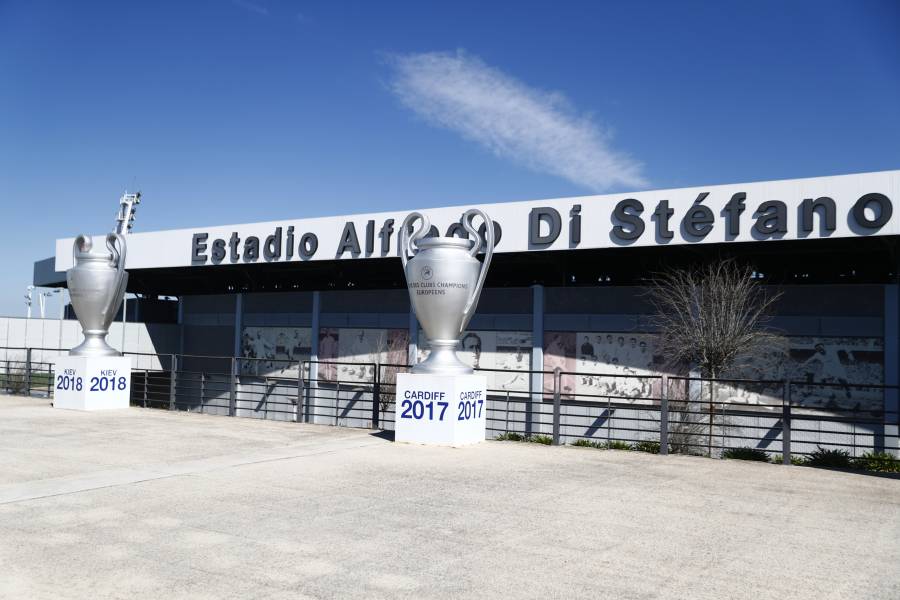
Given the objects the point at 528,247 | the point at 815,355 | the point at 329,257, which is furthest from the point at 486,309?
the point at 815,355

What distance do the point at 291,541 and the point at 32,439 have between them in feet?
26.4

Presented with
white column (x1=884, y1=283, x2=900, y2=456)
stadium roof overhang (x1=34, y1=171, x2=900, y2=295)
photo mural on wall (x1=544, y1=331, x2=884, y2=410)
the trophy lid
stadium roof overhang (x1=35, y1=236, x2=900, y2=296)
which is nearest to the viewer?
the trophy lid

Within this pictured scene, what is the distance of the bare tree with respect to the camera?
21.7m

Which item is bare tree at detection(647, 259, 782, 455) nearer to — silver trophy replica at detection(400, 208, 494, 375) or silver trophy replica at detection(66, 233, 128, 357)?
silver trophy replica at detection(400, 208, 494, 375)

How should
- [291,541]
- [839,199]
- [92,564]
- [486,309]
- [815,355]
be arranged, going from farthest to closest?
[486,309] → [815,355] → [839,199] → [291,541] → [92,564]

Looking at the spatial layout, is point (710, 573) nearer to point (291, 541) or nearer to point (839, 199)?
point (291, 541)

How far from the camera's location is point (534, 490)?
29.0 feet

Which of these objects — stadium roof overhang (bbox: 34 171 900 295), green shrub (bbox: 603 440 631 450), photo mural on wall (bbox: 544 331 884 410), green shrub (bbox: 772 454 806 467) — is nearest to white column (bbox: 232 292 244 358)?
stadium roof overhang (bbox: 34 171 900 295)

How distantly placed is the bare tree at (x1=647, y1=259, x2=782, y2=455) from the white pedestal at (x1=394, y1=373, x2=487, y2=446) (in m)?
9.68

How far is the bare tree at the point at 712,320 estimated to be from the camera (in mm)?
21734

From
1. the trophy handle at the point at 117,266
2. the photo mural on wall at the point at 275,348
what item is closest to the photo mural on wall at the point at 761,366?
the photo mural on wall at the point at 275,348

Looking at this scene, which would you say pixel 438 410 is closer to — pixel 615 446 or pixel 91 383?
pixel 615 446

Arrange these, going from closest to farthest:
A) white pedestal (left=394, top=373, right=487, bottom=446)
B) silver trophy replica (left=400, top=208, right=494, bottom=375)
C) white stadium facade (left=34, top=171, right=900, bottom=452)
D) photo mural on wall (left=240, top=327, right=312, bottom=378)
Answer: white pedestal (left=394, top=373, right=487, bottom=446), silver trophy replica (left=400, top=208, right=494, bottom=375), white stadium facade (left=34, top=171, right=900, bottom=452), photo mural on wall (left=240, top=327, right=312, bottom=378)

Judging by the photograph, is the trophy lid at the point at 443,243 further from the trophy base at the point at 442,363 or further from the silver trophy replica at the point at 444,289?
the trophy base at the point at 442,363
